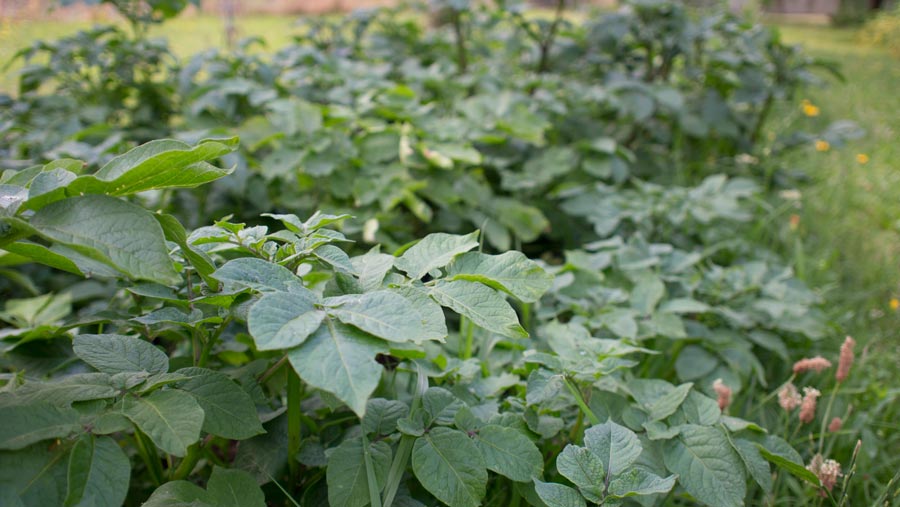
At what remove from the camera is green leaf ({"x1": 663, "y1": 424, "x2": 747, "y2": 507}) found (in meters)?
0.94

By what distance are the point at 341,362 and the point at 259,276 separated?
7.6 inches

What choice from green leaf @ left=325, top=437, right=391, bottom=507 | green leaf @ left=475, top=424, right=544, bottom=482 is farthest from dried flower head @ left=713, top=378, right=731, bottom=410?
green leaf @ left=325, top=437, right=391, bottom=507

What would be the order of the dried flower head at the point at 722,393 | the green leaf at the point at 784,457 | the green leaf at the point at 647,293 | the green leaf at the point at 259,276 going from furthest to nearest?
the green leaf at the point at 647,293 → the dried flower head at the point at 722,393 → the green leaf at the point at 784,457 → the green leaf at the point at 259,276

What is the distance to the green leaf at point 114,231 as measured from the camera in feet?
2.19

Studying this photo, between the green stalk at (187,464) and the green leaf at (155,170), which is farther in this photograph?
the green stalk at (187,464)

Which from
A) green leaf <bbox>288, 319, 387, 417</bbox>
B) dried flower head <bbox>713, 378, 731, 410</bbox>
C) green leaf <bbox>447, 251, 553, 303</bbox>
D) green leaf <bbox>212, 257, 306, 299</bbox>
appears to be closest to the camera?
green leaf <bbox>288, 319, 387, 417</bbox>

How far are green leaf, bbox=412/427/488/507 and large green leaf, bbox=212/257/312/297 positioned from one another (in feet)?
0.94

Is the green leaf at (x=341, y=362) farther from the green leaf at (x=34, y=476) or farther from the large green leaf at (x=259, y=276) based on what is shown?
the green leaf at (x=34, y=476)

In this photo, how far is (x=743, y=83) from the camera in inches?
107

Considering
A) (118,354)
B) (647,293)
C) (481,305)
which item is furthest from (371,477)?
(647,293)

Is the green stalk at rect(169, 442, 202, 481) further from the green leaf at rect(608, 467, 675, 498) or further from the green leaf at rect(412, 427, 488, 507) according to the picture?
the green leaf at rect(608, 467, 675, 498)

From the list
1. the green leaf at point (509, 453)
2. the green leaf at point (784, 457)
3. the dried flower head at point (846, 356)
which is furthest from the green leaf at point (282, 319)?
the dried flower head at point (846, 356)

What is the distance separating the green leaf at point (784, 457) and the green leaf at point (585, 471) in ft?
1.03

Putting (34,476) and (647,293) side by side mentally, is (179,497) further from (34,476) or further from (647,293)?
(647,293)
